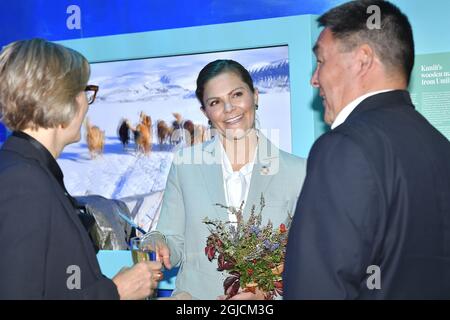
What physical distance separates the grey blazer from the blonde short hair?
3.07 feet

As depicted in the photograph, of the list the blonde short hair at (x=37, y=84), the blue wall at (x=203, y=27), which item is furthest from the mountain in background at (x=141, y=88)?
the blonde short hair at (x=37, y=84)

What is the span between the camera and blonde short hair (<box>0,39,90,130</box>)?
1.80 metres

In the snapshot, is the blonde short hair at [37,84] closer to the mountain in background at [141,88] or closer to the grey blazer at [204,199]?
the grey blazer at [204,199]

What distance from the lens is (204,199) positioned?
269 cm

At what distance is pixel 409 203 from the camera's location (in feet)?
5.19

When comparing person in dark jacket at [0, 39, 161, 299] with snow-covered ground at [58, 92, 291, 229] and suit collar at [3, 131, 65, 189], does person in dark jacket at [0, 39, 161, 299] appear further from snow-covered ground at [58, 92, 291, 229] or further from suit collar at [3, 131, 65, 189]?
snow-covered ground at [58, 92, 291, 229]

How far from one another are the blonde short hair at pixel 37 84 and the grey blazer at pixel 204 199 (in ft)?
3.07

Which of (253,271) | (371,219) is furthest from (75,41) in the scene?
(371,219)

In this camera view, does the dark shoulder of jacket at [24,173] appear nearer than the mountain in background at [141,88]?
Yes

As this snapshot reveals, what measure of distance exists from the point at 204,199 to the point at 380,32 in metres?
1.19

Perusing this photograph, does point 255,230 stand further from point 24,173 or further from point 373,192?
point 24,173

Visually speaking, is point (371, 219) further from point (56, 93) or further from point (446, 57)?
point (446, 57)

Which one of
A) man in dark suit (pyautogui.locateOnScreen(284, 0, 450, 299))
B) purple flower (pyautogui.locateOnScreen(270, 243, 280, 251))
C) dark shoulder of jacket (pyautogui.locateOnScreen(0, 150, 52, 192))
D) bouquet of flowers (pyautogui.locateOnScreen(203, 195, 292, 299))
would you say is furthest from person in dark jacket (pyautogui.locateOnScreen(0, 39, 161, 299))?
man in dark suit (pyautogui.locateOnScreen(284, 0, 450, 299))

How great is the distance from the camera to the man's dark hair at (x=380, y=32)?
1.75m
